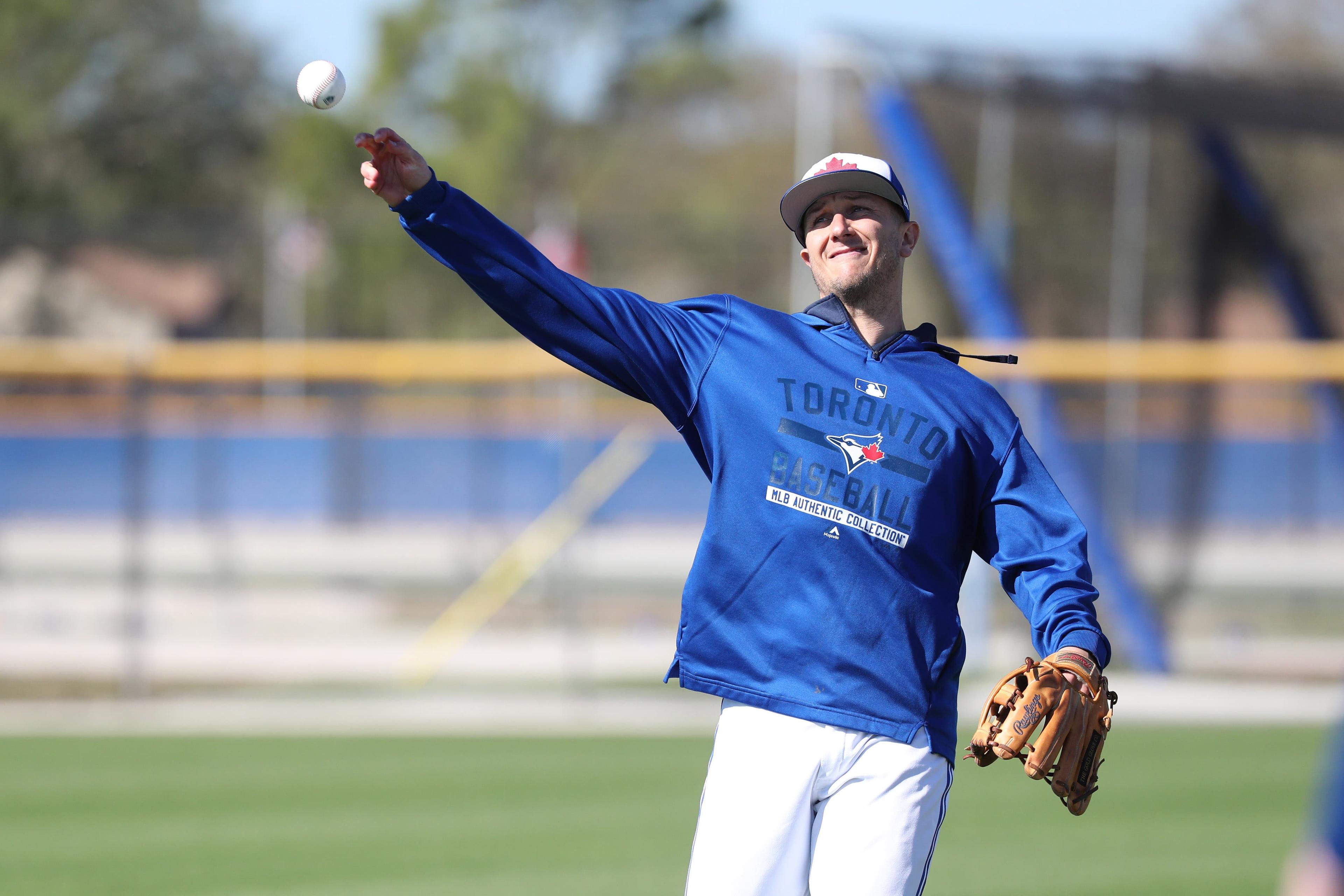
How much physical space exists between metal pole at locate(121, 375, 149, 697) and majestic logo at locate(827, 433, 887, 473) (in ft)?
28.2

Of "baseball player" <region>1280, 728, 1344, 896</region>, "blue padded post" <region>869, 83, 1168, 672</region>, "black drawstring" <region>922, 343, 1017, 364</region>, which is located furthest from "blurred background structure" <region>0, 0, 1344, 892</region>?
"baseball player" <region>1280, 728, 1344, 896</region>

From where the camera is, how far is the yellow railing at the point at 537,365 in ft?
36.6

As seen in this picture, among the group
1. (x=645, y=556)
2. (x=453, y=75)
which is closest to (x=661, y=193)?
(x=453, y=75)

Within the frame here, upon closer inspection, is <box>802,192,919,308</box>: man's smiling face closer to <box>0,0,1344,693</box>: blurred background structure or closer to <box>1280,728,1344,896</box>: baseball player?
<box>1280,728,1344,896</box>: baseball player

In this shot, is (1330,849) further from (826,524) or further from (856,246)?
(856,246)

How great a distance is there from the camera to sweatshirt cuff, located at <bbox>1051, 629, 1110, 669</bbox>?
2.98 metres

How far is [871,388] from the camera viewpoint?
10.3 feet

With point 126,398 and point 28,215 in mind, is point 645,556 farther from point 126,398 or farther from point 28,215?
point 28,215

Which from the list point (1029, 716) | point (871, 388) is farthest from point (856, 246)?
point (1029, 716)

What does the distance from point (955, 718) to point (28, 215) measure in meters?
40.9

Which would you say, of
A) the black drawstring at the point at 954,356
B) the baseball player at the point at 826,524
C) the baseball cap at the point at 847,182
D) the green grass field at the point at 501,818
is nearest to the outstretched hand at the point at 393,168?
the baseball player at the point at 826,524

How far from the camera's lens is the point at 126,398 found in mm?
11391

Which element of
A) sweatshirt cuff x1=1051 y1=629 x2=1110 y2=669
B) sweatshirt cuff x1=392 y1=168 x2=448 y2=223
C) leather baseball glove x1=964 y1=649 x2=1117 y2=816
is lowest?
leather baseball glove x1=964 y1=649 x2=1117 y2=816

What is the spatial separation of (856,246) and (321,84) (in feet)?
3.85
